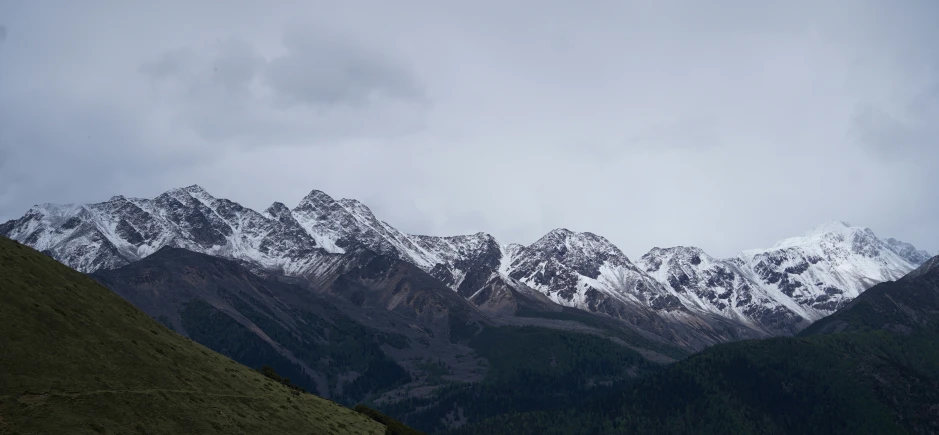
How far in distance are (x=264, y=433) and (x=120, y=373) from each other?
20746 millimetres

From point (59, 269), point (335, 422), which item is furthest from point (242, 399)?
point (59, 269)

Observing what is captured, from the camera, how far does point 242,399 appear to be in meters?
110

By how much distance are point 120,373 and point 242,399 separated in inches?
902

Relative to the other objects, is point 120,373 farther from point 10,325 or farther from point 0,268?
point 0,268

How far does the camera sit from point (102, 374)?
86.9 m

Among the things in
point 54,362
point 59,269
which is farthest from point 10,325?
point 59,269

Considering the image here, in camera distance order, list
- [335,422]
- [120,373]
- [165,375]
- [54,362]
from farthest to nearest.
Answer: [335,422] → [165,375] → [120,373] → [54,362]

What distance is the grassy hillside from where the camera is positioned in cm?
7644

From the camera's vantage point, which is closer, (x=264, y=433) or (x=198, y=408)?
(x=198, y=408)

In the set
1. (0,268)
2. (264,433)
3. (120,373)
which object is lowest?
(264,433)

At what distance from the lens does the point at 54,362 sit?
8238 centimetres

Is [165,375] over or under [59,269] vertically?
under

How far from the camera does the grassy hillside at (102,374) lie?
76438mm

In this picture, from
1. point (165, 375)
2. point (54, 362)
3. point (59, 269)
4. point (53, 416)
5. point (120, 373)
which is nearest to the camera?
point (53, 416)
